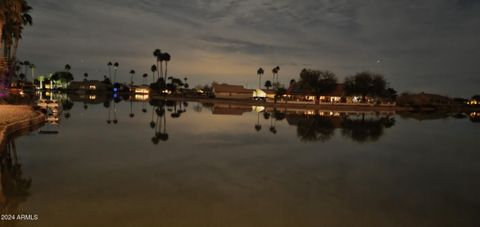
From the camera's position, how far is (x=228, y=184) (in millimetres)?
11891

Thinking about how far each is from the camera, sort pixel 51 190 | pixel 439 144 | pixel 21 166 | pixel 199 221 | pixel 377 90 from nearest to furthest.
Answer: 1. pixel 199 221
2. pixel 51 190
3. pixel 21 166
4. pixel 439 144
5. pixel 377 90

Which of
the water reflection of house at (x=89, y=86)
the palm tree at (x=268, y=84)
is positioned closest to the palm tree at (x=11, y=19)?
the water reflection of house at (x=89, y=86)

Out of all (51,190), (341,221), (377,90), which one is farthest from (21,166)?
(377,90)

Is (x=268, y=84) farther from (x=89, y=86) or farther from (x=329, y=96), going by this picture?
(x=89, y=86)

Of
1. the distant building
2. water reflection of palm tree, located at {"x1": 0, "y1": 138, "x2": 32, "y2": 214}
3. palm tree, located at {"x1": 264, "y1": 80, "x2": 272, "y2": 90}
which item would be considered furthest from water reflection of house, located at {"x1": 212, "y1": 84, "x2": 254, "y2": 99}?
water reflection of palm tree, located at {"x1": 0, "y1": 138, "x2": 32, "y2": 214}

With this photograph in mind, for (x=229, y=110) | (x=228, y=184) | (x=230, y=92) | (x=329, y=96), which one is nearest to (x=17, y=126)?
(x=228, y=184)

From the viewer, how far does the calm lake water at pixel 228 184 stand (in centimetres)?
899

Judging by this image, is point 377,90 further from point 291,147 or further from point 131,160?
point 131,160

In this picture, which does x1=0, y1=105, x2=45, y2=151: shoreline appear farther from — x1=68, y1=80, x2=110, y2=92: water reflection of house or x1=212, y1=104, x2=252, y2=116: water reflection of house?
x1=68, y1=80, x2=110, y2=92: water reflection of house

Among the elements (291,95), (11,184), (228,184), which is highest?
(291,95)

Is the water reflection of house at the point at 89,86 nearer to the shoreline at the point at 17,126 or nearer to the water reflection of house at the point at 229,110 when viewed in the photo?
the water reflection of house at the point at 229,110

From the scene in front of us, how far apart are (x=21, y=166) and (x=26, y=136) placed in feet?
25.1

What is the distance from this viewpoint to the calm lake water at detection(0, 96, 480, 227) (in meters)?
8.99

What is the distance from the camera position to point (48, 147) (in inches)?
657
